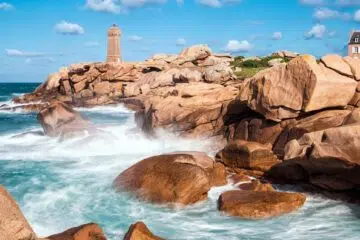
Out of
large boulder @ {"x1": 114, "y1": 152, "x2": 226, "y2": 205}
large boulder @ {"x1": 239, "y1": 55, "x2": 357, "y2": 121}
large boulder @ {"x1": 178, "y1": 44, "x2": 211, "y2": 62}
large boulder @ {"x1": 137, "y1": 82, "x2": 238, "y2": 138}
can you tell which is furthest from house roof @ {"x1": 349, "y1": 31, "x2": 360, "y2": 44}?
large boulder @ {"x1": 114, "y1": 152, "x2": 226, "y2": 205}

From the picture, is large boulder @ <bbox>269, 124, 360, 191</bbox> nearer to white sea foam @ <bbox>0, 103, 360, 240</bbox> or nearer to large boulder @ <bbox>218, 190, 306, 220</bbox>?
white sea foam @ <bbox>0, 103, 360, 240</bbox>

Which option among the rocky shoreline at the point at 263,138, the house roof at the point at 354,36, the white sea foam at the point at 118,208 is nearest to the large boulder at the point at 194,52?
the house roof at the point at 354,36

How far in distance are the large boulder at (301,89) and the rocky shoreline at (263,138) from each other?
0.13ft

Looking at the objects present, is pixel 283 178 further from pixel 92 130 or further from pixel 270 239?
pixel 92 130

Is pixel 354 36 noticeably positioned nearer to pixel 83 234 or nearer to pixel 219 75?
pixel 219 75

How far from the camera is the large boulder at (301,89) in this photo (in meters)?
17.9

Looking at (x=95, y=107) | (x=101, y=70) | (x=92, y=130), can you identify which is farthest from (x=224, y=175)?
(x=101, y=70)

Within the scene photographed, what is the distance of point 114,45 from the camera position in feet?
274

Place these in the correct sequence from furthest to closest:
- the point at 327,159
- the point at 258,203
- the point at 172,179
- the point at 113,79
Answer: the point at 113,79
the point at 172,179
the point at 327,159
the point at 258,203

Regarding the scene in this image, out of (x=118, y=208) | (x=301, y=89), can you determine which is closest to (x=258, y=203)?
(x=118, y=208)

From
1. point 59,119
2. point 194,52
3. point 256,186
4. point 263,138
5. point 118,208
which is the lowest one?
point 118,208

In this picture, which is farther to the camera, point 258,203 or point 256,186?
point 256,186

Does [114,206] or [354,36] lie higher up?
[354,36]

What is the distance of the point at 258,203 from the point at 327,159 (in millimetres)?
2668
